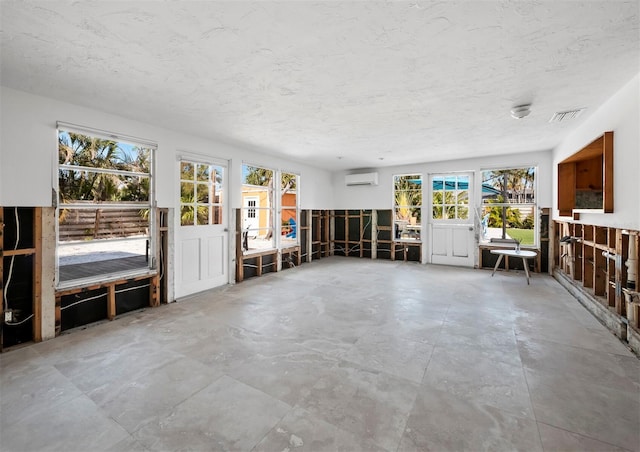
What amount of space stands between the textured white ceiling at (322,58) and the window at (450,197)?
114 inches

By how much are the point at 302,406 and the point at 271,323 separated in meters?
1.51

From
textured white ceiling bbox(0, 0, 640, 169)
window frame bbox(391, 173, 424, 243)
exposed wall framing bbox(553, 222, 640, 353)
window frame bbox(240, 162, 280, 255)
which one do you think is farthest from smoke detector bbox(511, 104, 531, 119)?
window frame bbox(240, 162, 280, 255)

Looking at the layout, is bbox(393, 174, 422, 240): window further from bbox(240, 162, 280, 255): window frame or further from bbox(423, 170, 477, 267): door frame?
bbox(240, 162, 280, 255): window frame

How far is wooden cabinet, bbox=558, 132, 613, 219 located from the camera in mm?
3962

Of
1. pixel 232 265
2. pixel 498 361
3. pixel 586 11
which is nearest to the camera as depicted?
pixel 586 11

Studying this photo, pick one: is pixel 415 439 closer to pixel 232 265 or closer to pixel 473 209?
pixel 232 265

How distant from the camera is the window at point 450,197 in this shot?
6.69 m

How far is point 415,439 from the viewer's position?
1600 mm

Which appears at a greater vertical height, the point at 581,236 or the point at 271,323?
the point at 581,236

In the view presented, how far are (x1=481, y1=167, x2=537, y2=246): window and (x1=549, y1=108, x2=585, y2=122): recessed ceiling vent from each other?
2.60 m

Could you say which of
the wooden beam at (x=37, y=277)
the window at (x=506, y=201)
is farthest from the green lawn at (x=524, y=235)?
the wooden beam at (x=37, y=277)

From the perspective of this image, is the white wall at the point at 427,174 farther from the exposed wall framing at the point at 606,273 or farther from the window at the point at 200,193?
the window at the point at 200,193

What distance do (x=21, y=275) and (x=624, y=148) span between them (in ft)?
20.3

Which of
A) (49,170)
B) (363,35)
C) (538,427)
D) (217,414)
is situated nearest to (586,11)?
(363,35)
